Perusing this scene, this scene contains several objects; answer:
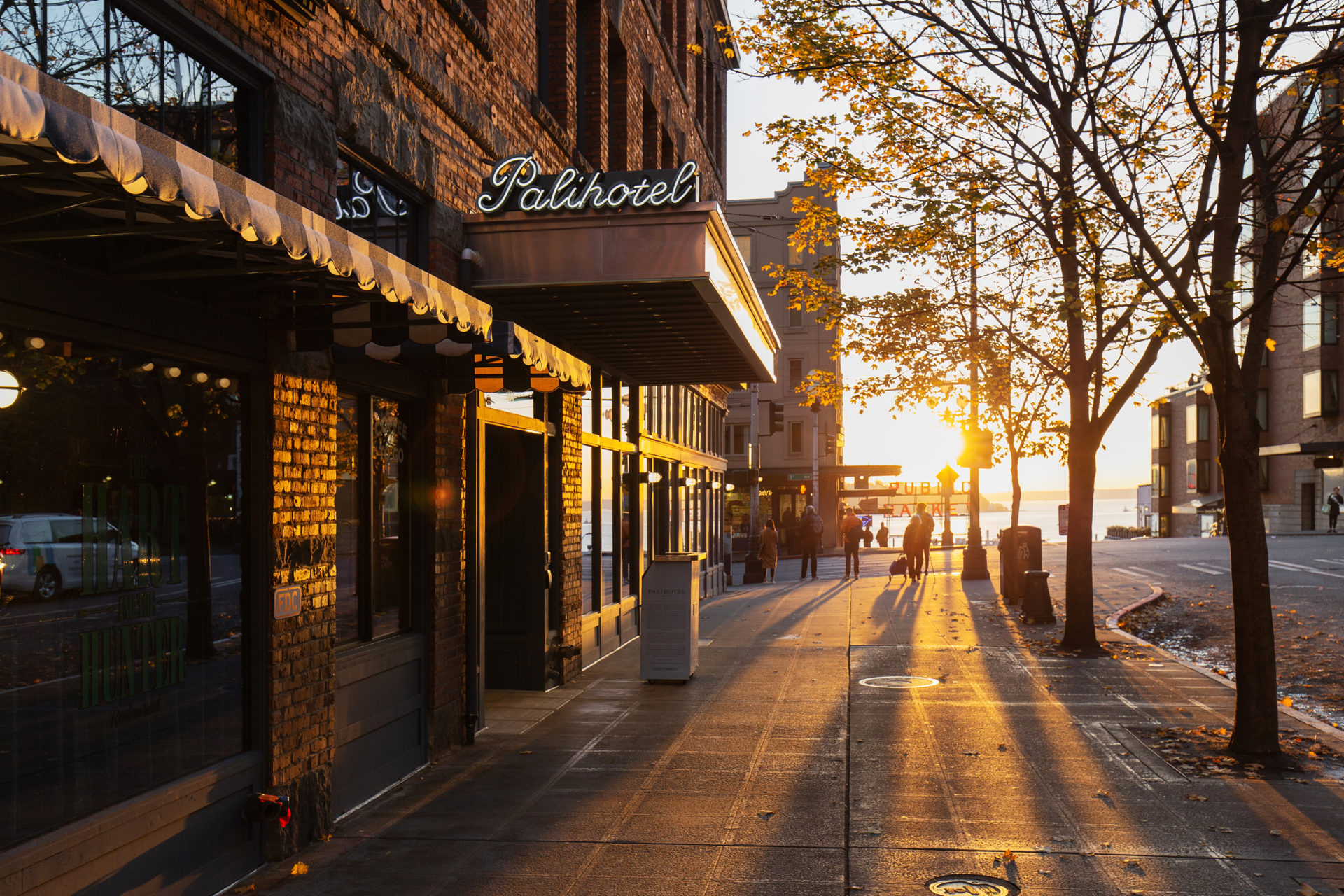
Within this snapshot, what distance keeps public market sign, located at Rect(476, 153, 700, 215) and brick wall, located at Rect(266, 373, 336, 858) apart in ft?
9.87

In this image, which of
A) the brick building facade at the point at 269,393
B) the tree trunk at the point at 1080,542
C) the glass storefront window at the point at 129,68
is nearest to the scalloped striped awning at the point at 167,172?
the brick building facade at the point at 269,393

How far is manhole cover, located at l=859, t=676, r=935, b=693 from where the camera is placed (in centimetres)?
1174

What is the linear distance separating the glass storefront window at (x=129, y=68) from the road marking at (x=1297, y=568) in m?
23.1

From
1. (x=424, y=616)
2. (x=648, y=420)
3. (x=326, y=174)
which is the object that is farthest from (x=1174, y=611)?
(x=326, y=174)

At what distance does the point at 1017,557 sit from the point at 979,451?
3.43 meters

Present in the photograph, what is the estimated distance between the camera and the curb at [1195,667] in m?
9.34

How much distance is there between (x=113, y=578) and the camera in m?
5.02

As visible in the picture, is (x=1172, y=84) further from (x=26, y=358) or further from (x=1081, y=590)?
(x=26, y=358)

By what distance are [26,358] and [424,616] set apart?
4.25 m

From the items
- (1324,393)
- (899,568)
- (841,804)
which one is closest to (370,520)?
(841,804)

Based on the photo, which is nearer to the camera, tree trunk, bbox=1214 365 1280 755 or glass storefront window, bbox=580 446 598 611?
tree trunk, bbox=1214 365 1280 755

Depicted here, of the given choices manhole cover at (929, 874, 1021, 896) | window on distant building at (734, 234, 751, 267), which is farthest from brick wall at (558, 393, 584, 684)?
window on distant building at (734, 234, 751, 267)

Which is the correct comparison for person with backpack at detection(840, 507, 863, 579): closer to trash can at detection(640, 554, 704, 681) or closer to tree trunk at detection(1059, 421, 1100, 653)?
tree trunk at detection(1059, 421, 1100, 653)

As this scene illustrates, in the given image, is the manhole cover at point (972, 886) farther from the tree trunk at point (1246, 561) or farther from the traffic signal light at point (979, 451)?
the traffic signal light at point (979, 451)
